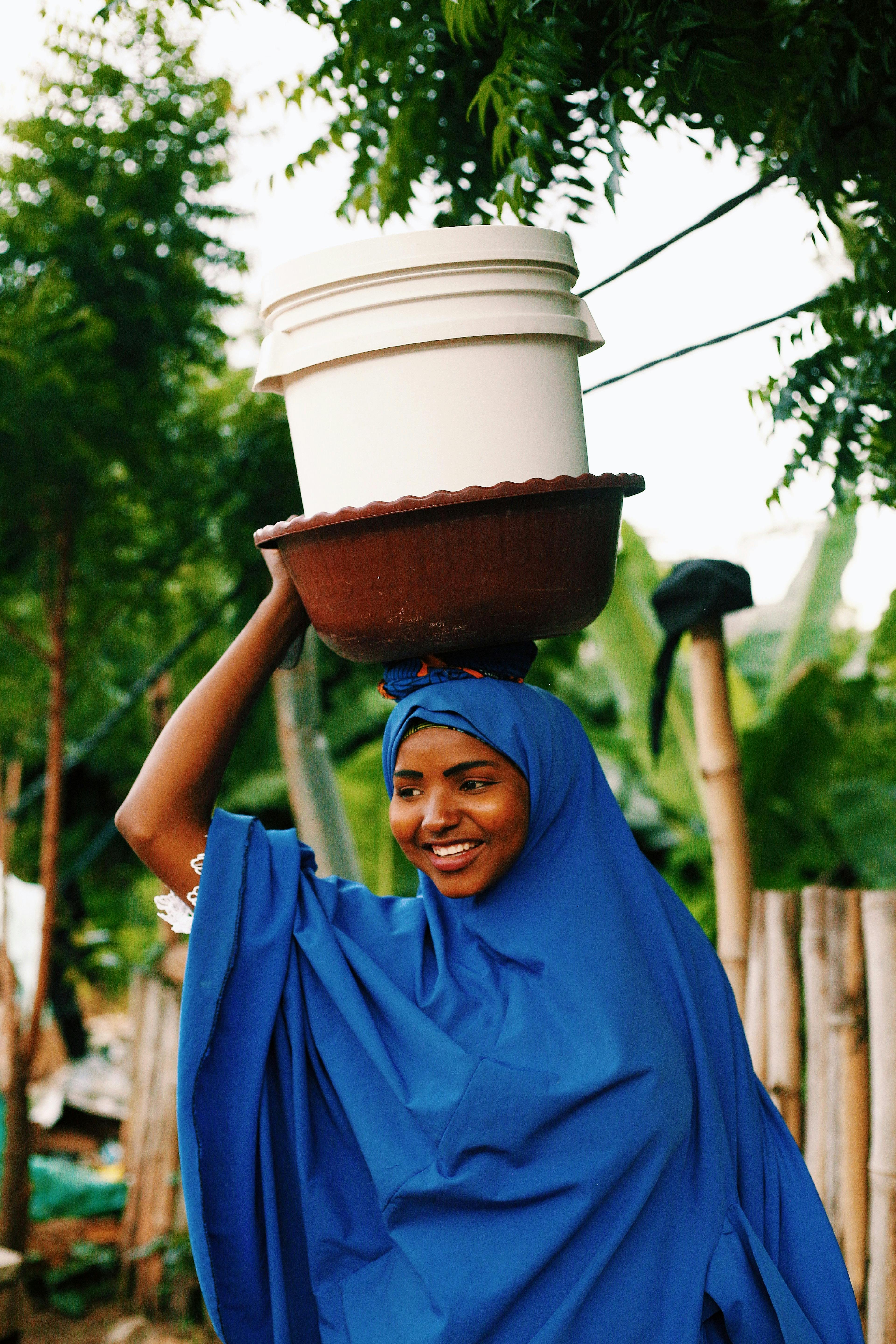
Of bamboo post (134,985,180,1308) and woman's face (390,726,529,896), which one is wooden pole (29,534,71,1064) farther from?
woman's face (390,726,529,896)

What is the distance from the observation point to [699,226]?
219cm

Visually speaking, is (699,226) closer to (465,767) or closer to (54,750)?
(465,767)

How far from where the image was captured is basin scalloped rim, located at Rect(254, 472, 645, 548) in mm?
1531

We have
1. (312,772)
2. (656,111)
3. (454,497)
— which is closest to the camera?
(454,497)

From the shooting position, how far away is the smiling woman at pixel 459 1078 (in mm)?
1681

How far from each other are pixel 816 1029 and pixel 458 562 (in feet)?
6.99

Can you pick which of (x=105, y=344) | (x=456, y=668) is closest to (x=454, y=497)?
(x=456, y=668)

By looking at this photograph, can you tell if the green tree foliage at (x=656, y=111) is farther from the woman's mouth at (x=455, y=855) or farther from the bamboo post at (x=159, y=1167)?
the bamboo post at (x=159, y=1167)

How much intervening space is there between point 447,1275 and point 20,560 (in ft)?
11.7

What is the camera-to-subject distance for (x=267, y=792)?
26.1 ft

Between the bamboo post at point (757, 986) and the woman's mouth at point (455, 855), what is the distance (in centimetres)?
166

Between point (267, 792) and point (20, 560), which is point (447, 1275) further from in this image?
point (267, 792)

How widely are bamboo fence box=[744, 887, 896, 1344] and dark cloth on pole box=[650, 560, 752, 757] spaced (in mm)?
699

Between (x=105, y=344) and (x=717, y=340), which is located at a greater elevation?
(x=105, y=344)
